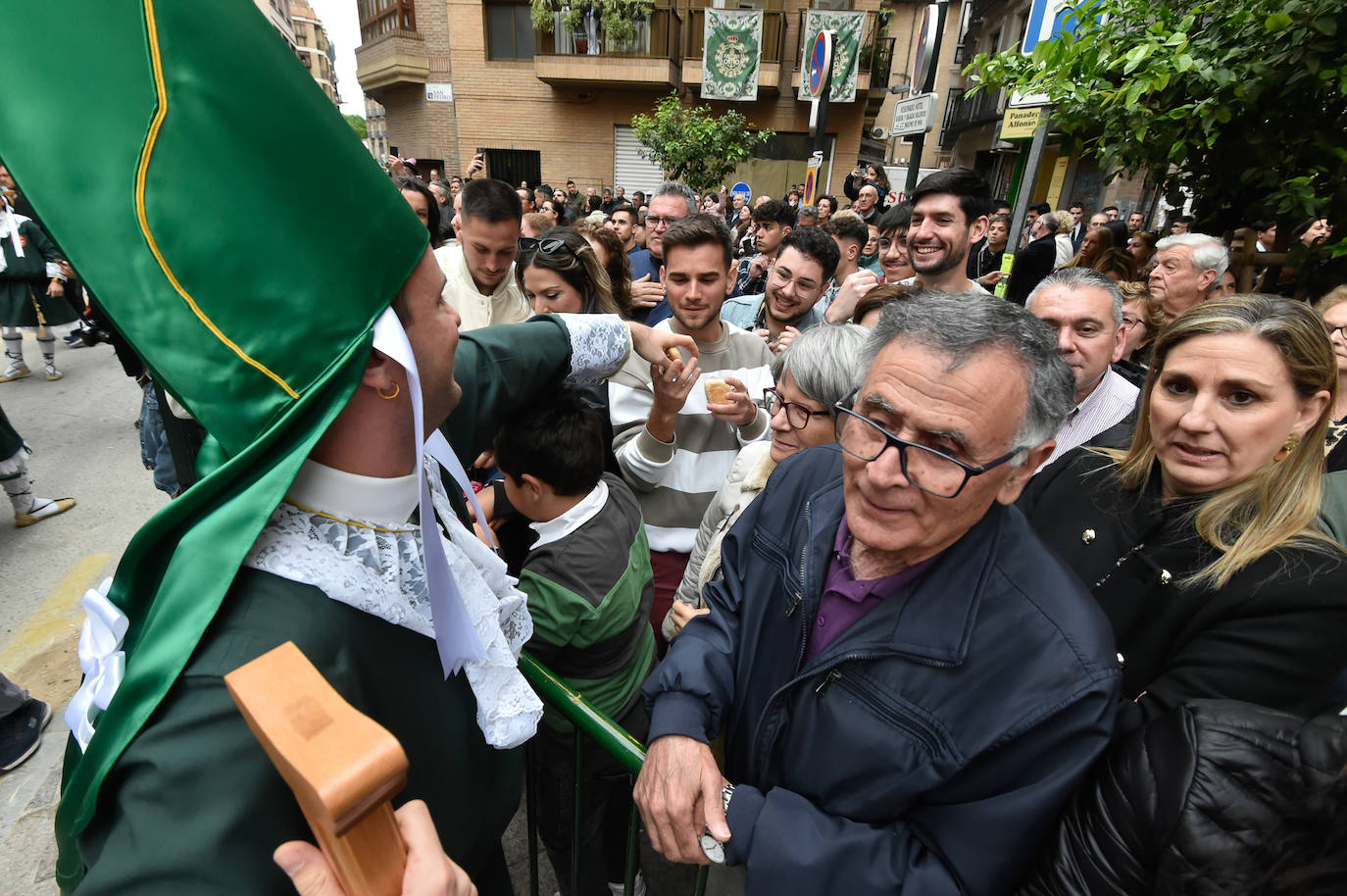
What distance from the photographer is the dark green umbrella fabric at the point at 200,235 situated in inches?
30.7

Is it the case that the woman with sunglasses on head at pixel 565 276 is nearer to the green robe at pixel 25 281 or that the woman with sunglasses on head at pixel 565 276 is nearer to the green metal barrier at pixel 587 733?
the green metal barrier at pixel 587 733

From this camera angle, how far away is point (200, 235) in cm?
81

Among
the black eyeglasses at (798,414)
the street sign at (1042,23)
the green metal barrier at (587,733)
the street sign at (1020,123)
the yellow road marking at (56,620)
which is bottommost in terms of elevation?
the yellow road marking at (56,620)

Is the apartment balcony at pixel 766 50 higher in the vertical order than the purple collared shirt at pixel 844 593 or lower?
higher

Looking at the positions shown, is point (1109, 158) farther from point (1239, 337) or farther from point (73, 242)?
point (73, 242)

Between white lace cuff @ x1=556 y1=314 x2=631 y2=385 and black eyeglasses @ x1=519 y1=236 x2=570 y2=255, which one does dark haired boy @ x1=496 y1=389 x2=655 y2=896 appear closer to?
white lace cuff @ x1=556 y1=314 x2=631 y2=385

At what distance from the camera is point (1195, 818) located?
2.93 ft

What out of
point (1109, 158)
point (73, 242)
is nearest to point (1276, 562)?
point (73, 242)

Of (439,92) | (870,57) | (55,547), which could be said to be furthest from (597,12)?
(55,547)

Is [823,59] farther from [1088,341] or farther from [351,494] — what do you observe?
[351,494]

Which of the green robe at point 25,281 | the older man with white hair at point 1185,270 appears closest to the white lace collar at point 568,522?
the older man with white hair at point 1185,270

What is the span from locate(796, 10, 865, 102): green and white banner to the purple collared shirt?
16.5 meters

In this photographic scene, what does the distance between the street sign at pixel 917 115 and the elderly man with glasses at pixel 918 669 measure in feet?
19.5

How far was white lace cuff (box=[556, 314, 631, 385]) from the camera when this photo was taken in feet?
5.85
